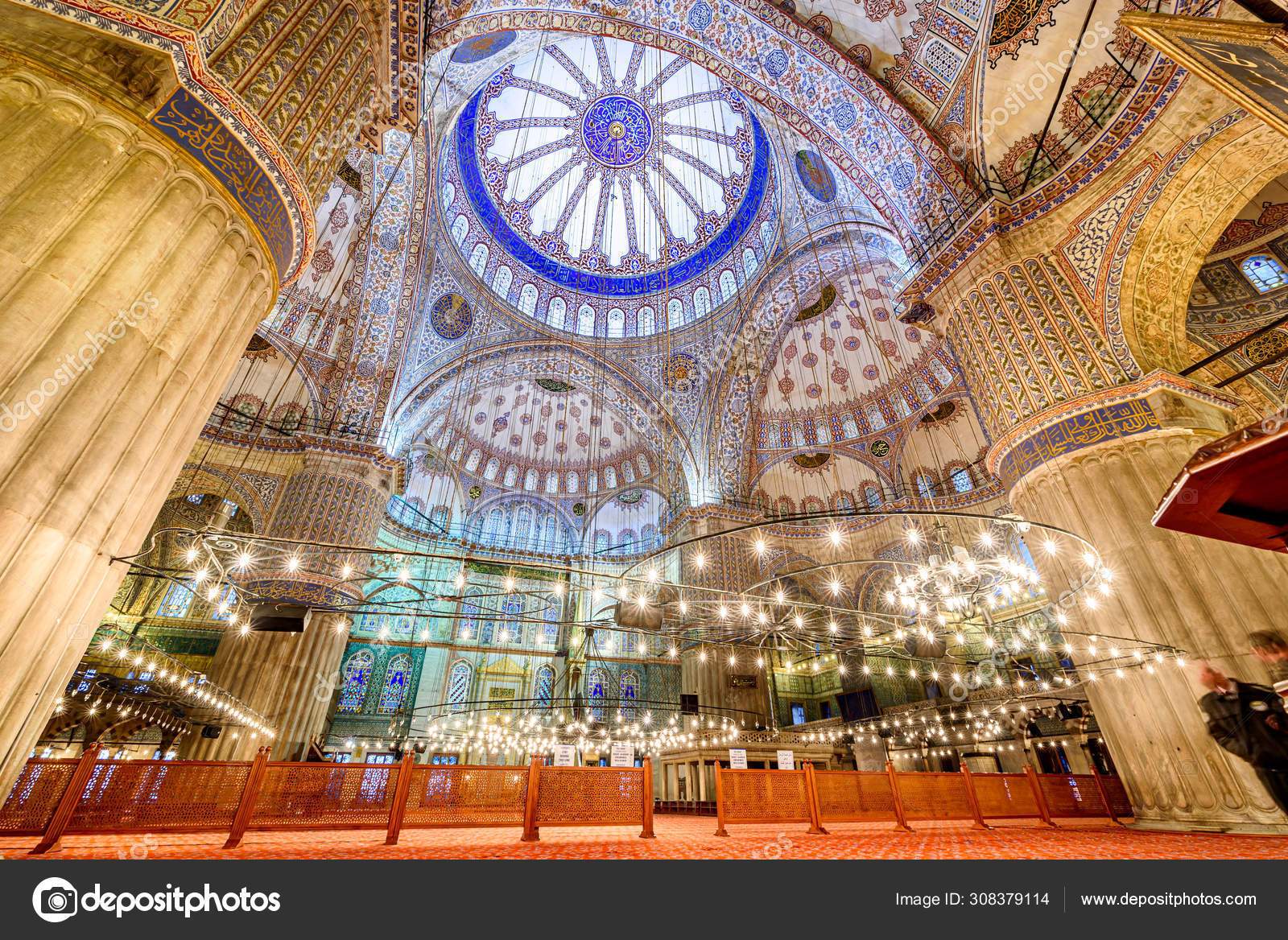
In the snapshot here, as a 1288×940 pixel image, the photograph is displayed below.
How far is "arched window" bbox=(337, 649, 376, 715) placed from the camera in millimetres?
16453

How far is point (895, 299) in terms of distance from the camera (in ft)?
29.6

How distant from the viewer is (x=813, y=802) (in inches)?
250

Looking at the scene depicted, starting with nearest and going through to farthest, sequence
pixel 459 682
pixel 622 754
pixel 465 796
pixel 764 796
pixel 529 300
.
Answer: pixel 465 796, pixel 764 796, pixel 622 754, pixel 529 300, pixel 459 682

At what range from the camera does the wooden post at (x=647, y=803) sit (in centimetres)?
575

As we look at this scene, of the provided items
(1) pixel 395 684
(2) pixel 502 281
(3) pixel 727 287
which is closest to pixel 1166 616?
(3) pixel 727 287

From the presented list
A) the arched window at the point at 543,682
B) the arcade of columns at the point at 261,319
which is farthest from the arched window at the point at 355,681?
the arcade of columns at the point at 261,319

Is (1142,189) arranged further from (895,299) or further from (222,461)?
(222,461)

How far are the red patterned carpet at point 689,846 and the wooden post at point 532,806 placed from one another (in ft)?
0.52

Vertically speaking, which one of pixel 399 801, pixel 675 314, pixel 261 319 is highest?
pixel 675 314

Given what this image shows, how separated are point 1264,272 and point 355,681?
24314 mm

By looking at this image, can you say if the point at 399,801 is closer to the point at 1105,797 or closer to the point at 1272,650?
the point at 1105,797

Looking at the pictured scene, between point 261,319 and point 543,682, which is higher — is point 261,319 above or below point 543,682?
above
